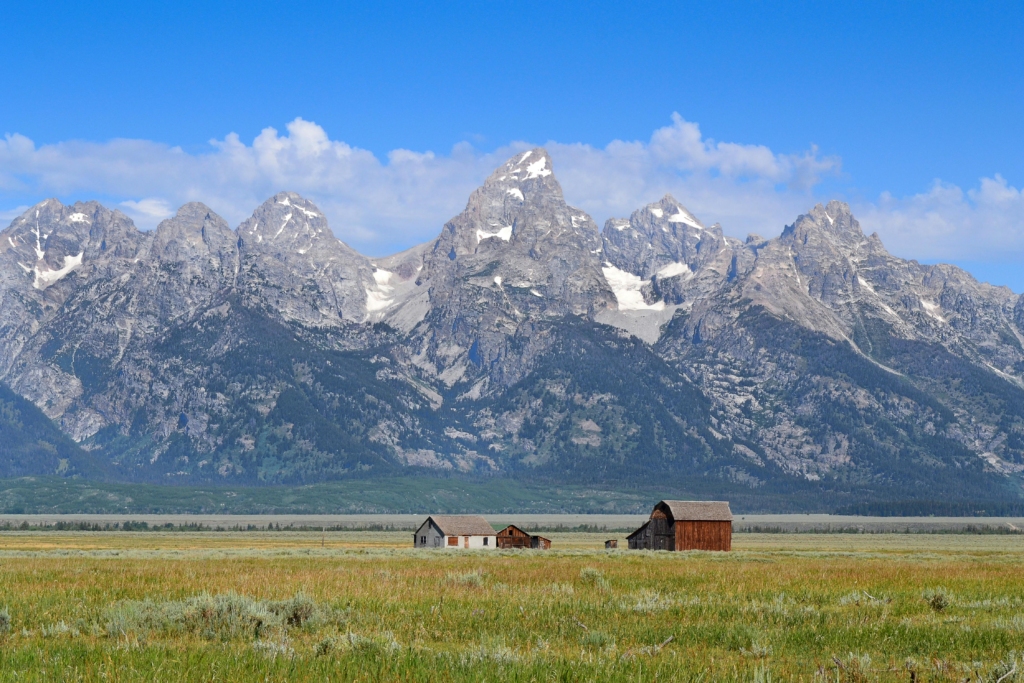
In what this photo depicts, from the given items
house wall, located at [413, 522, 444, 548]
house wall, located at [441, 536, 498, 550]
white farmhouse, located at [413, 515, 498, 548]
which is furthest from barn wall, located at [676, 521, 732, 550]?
house wall, located at [413, 522, 444, 548]

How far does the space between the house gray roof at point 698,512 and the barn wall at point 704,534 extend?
0.38 meters

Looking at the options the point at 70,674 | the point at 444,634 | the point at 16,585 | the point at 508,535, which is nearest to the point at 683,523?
the point at 508,535

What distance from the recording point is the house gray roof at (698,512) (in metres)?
105

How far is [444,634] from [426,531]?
4216 inches

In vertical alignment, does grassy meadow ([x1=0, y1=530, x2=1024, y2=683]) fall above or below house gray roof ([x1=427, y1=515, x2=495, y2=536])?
above

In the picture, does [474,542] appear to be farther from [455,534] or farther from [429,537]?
[429,537]

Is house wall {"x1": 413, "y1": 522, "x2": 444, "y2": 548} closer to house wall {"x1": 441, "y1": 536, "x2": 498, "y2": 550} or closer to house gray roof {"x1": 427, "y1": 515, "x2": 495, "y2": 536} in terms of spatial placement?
house gray roof {"x1": 427, "y1": 515, "x2": 495, "y2": 536}

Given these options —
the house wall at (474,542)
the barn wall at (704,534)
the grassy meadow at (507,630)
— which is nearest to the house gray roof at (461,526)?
the house wall at (474,542)

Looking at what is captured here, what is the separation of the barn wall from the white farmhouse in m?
29.3

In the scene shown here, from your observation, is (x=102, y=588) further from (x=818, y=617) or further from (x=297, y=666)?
(x=818, y=617)

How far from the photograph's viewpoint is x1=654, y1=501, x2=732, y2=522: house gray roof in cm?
10500

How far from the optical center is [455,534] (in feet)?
413

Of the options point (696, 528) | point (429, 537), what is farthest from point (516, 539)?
point (696, 528)

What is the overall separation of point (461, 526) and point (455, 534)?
2273mm
